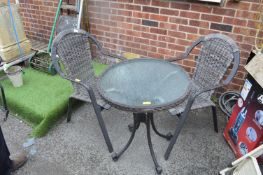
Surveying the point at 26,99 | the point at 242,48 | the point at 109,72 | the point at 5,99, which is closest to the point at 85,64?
the point at 109,72

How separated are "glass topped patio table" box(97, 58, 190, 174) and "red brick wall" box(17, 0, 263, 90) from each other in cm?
84

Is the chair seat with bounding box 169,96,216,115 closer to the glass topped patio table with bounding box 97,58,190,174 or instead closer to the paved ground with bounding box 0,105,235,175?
the glass topped patio table with bounding box 97,58,190,174

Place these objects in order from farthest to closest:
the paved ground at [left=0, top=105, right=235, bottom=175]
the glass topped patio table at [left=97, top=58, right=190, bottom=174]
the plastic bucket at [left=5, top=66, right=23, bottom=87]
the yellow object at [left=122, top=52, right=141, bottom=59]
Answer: the yellow object at [left=122, top=52, right=141, bottom=59] → the plastic bucket at [left=5, top=66, right=23, bottom=87] → the paved ground at [left=0, top=105, right=235, bottom=175] → the glass topped patio table at [left=97, top=58, right=190, bottom=174]

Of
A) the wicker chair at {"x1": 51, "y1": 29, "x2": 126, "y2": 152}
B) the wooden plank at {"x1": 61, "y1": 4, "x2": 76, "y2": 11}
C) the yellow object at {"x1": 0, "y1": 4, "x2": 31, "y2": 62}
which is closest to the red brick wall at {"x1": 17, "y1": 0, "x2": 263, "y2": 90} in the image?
the wooden plank at {"x1": 61, "y1": 4, "x2": 76, "y2": 11}

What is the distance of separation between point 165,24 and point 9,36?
7.19ft

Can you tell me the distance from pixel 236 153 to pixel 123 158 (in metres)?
1.09

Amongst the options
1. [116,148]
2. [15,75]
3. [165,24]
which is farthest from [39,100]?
[165,24]

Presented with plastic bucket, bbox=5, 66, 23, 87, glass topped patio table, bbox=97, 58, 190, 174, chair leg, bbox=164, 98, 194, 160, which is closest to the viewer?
glass topped patio table, bbox=97, 58, 190, 174

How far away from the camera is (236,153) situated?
230 centimetres

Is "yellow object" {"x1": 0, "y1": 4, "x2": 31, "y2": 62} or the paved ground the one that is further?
"yellow object" {"x1": 0, "y1": 4, "x2": 31, "y2": 62}

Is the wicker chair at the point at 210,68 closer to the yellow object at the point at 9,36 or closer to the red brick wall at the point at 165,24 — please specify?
the red brick wall at the point at 165,24

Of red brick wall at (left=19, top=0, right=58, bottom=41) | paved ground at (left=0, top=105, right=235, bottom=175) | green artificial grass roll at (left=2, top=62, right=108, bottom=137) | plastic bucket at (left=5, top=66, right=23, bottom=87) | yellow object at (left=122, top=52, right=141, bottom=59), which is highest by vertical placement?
red brick wall at (left=19, top=0, right=58, bottom=41)

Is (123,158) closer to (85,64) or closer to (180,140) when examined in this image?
(180,140)

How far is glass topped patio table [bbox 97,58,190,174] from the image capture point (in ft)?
5.79
